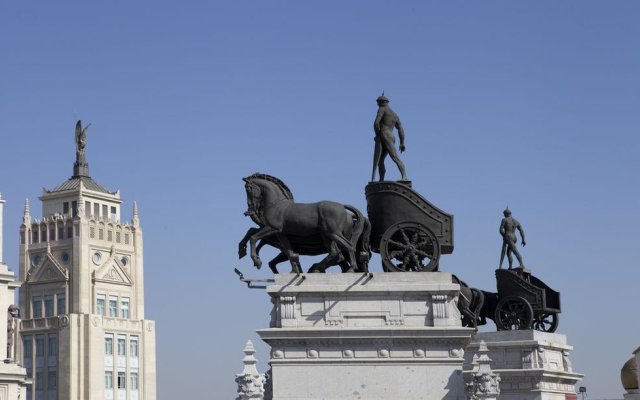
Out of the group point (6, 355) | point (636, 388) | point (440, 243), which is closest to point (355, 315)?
point (440, 243)

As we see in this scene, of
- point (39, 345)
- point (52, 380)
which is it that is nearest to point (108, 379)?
point (52, 380)

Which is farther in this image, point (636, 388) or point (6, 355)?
point (6, 355)

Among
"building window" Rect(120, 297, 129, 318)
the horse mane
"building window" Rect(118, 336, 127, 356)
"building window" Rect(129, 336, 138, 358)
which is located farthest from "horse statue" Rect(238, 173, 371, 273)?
"building window" Rect(120, 297, 129, 318)

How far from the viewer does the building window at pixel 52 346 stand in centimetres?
10888

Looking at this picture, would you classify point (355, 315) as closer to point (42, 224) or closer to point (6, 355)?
point (6, 355)

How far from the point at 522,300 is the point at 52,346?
78.0 metres

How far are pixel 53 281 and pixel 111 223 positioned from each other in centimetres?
795

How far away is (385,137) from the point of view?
27391 millimetres

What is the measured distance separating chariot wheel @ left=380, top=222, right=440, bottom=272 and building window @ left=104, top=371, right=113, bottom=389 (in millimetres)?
86426

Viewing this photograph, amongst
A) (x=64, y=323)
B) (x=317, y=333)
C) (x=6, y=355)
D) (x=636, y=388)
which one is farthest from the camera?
(x=64, y=323)

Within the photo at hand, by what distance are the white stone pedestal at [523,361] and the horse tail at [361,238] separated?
41.4 ft

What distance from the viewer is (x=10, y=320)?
2911 inches

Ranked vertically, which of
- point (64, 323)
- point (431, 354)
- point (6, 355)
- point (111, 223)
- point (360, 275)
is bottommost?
point (431, 354)

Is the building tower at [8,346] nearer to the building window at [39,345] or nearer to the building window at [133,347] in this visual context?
the building window at [39,345]
